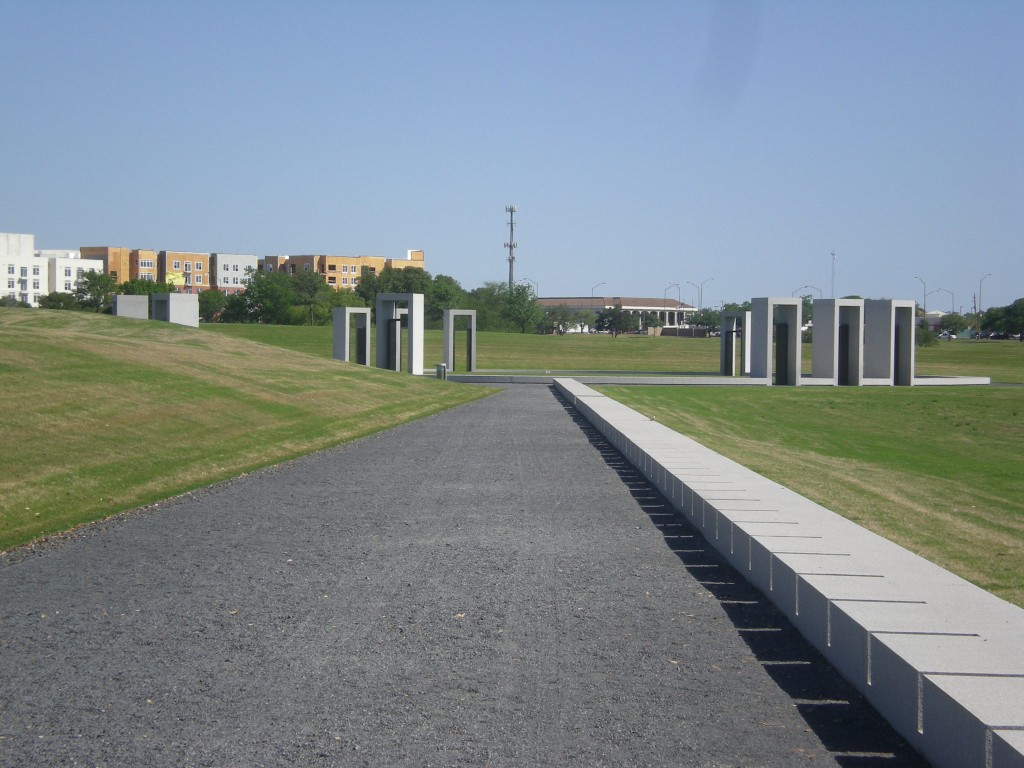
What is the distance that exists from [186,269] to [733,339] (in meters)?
136

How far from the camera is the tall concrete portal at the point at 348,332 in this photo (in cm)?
5178

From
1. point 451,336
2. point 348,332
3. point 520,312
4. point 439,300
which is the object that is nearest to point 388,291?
point 439,300

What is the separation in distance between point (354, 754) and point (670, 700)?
5.89 ft

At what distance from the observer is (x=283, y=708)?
5.53 meters

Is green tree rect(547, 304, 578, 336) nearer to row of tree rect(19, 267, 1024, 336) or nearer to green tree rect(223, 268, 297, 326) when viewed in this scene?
row of tree rect(19, 267, 1024, 336)

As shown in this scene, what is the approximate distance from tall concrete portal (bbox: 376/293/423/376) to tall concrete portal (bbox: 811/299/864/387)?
18655mm

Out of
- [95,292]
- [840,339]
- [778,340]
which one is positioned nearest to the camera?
[840,339]

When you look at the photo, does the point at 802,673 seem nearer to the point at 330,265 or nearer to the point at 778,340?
the point at 778,340

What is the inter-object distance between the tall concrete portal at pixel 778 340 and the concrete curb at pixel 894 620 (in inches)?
1526

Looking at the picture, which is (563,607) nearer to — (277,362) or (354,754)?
(354,754)

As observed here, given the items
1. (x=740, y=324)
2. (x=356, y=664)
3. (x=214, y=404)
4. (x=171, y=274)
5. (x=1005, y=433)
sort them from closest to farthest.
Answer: (x=356, y=664), (x=214, y=404), (x=1005, y=433), (x=740, y=324), (x=171, y=274)

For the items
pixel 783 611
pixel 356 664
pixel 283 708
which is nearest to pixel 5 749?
pixel 283 708

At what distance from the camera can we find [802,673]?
A: 20.9 feet

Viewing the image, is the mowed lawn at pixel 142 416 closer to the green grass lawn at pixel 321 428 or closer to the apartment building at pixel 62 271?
the green grass lawn at pixel 321 428
